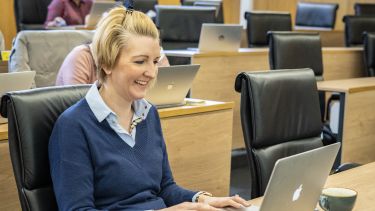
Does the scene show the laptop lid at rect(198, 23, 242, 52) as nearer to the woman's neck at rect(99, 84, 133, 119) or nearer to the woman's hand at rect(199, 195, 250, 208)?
the woman's neck at rect(99, 84, 133, 119)

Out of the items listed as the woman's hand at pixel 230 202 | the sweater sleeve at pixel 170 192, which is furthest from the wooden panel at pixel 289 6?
the woman's hand at pixel 230 202

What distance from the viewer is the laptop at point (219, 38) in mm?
4301

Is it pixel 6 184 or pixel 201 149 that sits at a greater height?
pixel 6 184

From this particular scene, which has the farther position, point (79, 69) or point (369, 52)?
point (369, 52)

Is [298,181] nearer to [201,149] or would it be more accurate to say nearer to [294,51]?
[201,149]

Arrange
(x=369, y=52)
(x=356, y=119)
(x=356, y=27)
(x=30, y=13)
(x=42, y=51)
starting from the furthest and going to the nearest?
(x=30, y=13), (x=356, y=27), (x=369, y=52), (x=356, y=119), (x=42, y=51)

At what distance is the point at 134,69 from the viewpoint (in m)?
→ 1.66

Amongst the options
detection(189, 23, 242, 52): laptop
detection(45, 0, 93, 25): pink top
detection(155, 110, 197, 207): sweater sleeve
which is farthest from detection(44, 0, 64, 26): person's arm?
detection(155, 110, 197, 207): sweater sleeve

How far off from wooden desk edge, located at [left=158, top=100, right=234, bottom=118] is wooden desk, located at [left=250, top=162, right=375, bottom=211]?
0.87 metres

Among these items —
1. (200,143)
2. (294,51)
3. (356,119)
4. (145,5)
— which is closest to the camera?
(200,143)

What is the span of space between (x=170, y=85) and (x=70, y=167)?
1.18 metres

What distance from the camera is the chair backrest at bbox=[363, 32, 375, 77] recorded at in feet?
15.7

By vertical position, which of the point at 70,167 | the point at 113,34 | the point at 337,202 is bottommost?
the point at 337,202

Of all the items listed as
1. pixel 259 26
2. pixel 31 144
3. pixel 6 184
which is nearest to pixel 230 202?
pixel 31 144
